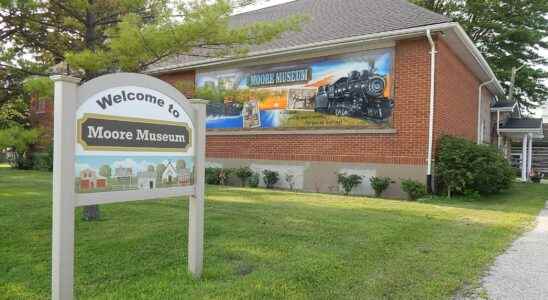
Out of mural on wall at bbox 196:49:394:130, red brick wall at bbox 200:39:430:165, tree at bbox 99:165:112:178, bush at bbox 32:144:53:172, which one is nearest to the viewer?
tree at bbox 99:165:112:178

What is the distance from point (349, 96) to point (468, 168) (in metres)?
3.88

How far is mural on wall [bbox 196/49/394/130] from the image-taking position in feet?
40.9

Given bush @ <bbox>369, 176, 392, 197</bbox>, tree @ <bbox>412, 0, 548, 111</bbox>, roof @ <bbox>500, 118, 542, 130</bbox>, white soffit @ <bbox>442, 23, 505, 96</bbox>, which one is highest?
→ tree @ <bbox>412, 0, 548, 111</bbox>

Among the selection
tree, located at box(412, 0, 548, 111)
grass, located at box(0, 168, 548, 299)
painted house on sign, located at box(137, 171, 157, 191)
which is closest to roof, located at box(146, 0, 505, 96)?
grass, located at box(0, 168, 548, 299)

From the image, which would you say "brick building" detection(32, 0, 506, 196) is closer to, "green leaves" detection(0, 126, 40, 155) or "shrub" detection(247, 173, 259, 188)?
"shrub" detection(247, 173, 259, 188)

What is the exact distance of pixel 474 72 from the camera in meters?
17.3

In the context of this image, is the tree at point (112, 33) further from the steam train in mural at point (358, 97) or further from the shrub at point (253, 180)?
the shrub at point (253, 180)

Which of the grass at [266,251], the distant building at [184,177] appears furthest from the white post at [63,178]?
the distant building at [184,177]

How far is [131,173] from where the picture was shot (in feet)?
11.7

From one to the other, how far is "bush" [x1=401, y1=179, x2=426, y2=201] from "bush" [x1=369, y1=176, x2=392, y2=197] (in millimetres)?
473

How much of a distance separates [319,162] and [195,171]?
9.64 meters

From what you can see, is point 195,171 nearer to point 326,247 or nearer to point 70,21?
point 326,247

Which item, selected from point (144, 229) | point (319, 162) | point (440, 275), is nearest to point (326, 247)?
point (440, 275)

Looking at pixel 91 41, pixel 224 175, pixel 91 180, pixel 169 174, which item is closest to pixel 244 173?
pixel 224 175
